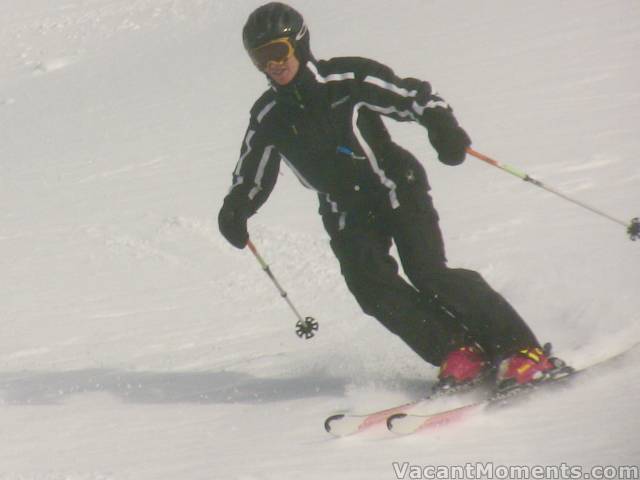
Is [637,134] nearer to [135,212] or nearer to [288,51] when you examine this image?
[135,212]

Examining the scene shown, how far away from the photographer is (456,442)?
4.69 meters

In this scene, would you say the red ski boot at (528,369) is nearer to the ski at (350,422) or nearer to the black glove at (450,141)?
the ski at (350,422)

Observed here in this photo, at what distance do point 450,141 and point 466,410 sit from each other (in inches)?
46.7

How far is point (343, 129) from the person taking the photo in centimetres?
557

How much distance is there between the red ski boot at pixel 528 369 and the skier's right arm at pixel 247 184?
1.40m

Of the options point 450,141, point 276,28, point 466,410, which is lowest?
point 466,410

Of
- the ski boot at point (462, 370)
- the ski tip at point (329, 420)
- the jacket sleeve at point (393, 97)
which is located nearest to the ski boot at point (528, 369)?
the ski boot at point (462, 370)

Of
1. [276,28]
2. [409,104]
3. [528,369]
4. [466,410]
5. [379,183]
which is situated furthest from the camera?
[379,183]

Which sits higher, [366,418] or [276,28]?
[276,28]

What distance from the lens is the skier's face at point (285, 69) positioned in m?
5.43

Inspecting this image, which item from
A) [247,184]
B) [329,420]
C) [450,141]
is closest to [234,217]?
[247,184]

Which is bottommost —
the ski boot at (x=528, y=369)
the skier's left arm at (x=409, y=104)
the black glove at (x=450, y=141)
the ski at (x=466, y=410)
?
the ski at (x=466, y=410)

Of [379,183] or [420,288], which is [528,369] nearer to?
[420,288]

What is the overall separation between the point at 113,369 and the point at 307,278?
180cm
